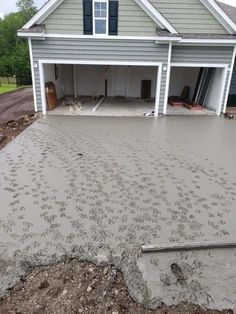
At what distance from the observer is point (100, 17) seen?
33.9 ft

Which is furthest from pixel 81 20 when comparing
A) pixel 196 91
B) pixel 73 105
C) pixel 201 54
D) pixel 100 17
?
pixel 196 91

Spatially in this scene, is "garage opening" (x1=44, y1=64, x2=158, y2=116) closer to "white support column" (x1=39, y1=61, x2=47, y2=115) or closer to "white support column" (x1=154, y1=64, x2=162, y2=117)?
"white support column" (x1=154, y1=64, x2=162, y2=117)

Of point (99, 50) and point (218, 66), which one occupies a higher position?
point (99, 50)

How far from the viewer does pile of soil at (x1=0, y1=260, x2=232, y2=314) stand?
8.35 ft

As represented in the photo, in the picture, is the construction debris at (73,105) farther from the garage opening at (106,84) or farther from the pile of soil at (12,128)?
the pile of soil at (12,128)

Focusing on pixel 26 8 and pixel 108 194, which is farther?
pixel 26 8

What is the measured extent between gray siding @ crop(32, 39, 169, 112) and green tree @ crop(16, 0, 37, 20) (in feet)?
179

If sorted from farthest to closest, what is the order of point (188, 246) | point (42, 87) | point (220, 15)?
point (220, 15)
point (42, 87)
point (188, 246)

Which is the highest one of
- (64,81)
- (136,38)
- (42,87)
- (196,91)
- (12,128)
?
(136,38)

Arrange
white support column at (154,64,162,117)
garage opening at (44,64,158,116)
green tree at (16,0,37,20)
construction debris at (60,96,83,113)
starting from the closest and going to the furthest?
white support column at (154,64,162,117) → construction debris at (60,96,83,113) → garage opening at (44,64,158,116) → green tree at (16,0,37,20)

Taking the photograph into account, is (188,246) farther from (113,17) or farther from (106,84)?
(106,84)

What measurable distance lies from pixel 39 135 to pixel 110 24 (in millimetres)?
5632

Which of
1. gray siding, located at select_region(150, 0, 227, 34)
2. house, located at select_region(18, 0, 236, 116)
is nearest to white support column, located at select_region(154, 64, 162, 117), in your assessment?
house, located at select_region(18, 0, 236, 116)

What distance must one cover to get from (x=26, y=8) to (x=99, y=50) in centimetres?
5702
